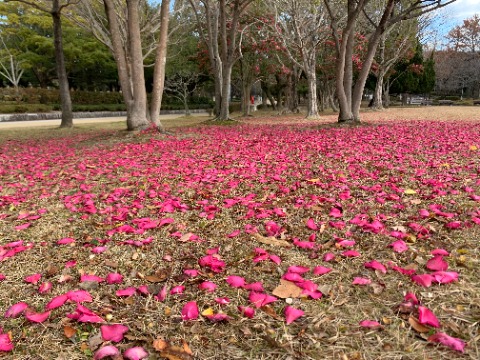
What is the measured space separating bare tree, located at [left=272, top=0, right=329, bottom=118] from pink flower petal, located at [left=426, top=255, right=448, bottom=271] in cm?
1700

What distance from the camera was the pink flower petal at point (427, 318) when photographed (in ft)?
5.88

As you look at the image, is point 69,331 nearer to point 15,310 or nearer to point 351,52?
point 15,310

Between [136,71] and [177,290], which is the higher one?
[136,71]

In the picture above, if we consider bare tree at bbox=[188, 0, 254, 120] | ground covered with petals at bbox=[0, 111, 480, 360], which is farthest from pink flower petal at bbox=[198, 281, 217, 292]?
bare tree at bbox=[188, 0, 254, 120]

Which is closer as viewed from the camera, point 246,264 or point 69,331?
point 69,331

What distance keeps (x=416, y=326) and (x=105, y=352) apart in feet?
5.06

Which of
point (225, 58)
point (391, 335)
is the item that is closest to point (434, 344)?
point (391, 335)

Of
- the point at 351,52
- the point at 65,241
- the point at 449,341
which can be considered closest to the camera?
the point at 449,341

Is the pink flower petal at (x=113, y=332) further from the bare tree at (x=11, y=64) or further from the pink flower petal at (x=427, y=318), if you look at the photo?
the bare tree at (x=11, y=64)

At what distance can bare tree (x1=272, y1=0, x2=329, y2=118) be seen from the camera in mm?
18000

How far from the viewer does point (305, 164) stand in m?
5.55

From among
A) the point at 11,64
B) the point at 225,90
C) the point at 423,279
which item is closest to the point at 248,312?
the point at 423,279

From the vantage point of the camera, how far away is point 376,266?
2.37 meters

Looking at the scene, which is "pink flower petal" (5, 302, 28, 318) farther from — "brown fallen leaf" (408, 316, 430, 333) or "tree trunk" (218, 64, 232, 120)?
"tree trunk" (218, 64, 232, 120)
